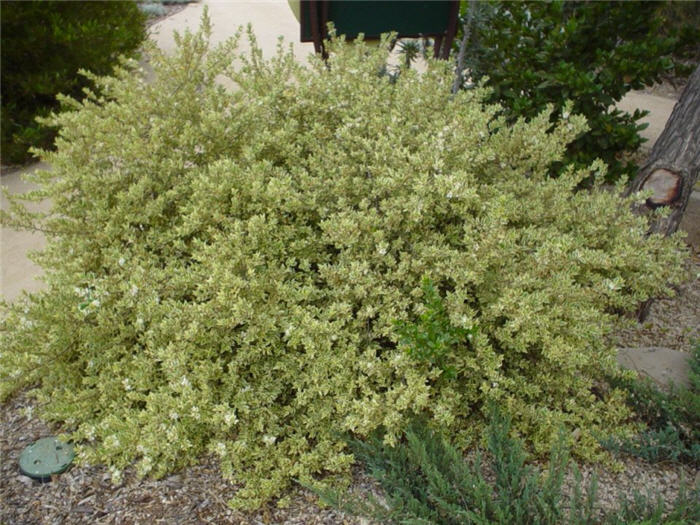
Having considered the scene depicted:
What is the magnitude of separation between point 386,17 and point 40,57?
119 inches

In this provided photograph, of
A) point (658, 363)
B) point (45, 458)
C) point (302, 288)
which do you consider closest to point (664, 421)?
point (658, 363)

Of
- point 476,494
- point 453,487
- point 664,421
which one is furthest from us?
point 664,421

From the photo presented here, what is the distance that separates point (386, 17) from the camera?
4836mm

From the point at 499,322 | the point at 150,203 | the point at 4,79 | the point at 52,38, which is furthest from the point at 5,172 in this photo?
the point at 499,322

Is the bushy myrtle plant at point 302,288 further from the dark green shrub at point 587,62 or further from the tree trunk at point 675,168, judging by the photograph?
the dark green shrub at point 587,62

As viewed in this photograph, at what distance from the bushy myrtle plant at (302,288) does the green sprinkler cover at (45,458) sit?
10cm

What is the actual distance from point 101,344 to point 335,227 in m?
1.08

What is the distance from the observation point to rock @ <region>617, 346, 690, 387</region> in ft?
9.82

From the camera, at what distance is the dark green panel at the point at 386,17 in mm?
4766

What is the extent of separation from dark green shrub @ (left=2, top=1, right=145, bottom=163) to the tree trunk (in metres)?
4.49

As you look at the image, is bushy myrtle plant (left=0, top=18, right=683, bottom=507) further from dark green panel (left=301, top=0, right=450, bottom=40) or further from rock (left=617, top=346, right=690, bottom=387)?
dark green panel (left=301, top=0, right=450, bottom=40)

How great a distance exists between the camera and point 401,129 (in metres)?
3.08

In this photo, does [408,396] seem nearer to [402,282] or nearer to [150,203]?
[402,282]

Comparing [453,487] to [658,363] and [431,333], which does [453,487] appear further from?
[658,363]
